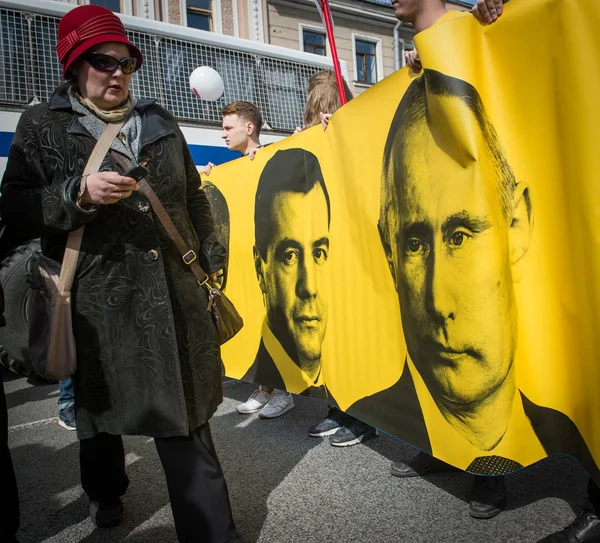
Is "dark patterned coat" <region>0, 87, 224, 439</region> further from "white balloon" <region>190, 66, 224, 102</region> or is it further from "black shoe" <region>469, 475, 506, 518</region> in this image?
"white balloon" <region>190, 66, 224, 102</region>

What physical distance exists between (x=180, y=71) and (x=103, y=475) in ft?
17.0

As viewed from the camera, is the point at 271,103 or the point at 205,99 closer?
the point at 205,99

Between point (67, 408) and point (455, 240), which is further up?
point (455, 240)

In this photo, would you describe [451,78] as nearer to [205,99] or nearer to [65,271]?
[65,271]

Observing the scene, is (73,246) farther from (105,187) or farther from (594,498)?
(594,498)

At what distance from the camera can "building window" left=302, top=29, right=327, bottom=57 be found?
20664mm

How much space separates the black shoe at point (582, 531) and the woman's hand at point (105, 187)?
1.67 metres

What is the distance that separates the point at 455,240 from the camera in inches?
72.1

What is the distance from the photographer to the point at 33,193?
1769 millimetres

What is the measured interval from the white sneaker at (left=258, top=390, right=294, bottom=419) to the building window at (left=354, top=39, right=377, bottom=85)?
20.6m

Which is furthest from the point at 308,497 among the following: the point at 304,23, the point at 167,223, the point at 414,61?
the point at 304,23

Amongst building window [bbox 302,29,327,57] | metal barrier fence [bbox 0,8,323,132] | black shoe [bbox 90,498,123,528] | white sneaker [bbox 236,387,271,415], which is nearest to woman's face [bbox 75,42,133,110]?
black shoe [bbox 90,498,123,528]

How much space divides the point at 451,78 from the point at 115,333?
1.37m

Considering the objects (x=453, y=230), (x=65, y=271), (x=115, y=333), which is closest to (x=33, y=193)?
(x=65, y=271)
